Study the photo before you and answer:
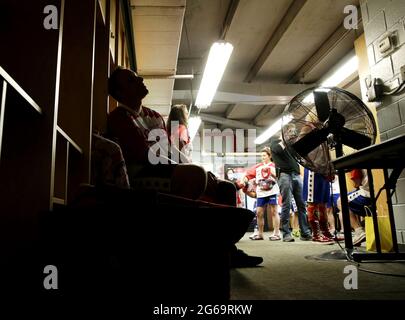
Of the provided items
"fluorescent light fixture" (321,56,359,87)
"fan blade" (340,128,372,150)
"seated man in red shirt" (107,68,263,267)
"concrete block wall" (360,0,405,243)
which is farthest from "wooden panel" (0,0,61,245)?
"fluorescent light fixture" (321,56,359,87)

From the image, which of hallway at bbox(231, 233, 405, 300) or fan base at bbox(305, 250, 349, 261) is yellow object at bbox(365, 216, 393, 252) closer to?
fan base at bbox(305, 250, 349, 261)

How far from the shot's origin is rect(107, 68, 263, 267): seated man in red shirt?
129 cm

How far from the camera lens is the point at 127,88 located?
180cm

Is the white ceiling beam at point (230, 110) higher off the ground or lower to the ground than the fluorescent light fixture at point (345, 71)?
higher

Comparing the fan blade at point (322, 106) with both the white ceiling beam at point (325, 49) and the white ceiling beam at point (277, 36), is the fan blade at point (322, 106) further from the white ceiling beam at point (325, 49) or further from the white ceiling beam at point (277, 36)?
the white ceiling beam at point (325, 49)

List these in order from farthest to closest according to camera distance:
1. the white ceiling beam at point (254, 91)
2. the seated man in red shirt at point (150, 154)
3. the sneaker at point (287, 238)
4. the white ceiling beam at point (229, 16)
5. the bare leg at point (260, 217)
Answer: the white ceiling beam at point (254, 91)
the white ceiling beam at point (229, 16)
the bare leg at point (260, 217)
the sneaker at point (287, 238)
the seated man in red shirt at point (150, 154)

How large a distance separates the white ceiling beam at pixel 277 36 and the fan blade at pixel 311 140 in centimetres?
276

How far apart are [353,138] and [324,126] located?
0.62ft

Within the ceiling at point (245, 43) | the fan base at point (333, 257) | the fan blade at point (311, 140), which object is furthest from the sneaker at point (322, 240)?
the ceiling at point (245, 43)

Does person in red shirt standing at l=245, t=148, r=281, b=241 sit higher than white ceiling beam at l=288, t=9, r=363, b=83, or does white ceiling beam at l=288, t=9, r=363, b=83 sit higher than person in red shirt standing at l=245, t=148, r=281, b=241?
white ceiling beam at l=288, t=9, r=363, b=83

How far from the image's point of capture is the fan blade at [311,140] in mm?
1953

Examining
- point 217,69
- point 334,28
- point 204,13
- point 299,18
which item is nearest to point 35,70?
point 217,69

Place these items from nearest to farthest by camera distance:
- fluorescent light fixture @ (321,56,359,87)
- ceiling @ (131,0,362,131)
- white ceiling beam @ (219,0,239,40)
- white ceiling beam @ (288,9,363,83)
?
ceiling @ (131,0,362,131), white ceiling beam @ (219,0,239,40), fluorescent light fixture @ (321,56,359,87), white ceiling beam @ (288,9,363,83)

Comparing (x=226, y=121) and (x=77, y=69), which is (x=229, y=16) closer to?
(x=77, y=69)
